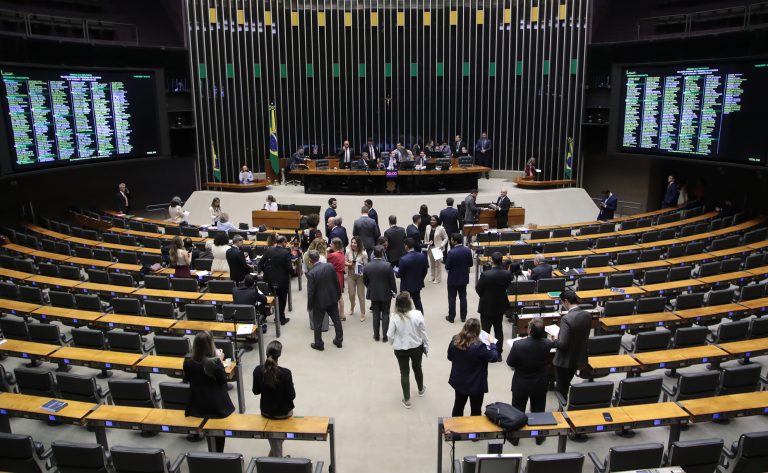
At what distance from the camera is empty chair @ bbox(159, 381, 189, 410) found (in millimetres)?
5745

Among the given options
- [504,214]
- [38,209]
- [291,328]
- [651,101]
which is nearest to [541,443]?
[291,328]

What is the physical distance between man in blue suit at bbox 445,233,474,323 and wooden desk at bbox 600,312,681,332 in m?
1.94

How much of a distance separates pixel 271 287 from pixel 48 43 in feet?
33.8

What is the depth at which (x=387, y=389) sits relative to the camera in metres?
7.09

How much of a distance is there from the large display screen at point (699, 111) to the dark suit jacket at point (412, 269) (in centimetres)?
871

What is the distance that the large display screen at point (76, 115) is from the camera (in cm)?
1296

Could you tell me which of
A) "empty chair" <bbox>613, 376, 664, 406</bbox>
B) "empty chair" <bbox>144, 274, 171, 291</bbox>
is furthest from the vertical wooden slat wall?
"empty chair" <bbox>613, 376, 664, 406</bbox>

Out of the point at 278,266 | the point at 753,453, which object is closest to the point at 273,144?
the point at 278,266

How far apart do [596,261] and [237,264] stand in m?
5.84

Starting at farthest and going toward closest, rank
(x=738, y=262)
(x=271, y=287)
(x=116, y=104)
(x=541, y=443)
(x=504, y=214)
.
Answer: (x=116, y=104)
(x=504, y=214)
(x=738, y=262)
(x=271, y=287)
(x=541, y=443)

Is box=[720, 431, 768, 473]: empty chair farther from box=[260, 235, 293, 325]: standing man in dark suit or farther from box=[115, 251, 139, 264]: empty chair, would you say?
box=[115, 251, 139, 264]: empty chair

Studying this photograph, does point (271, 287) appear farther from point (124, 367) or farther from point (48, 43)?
point (48, 43)

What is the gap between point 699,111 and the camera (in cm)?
1372

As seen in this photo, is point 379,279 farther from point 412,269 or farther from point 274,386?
point 274,386
